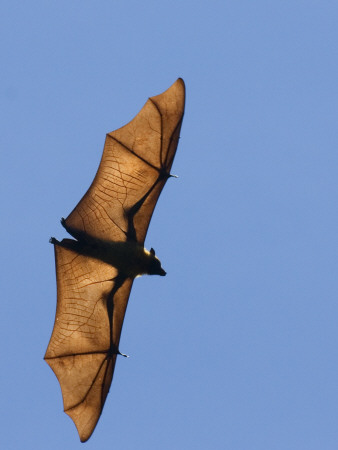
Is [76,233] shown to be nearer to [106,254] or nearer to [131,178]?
[106,254]

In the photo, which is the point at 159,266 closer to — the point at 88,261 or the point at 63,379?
the point at 88,261

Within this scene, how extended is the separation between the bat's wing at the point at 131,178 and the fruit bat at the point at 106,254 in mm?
15

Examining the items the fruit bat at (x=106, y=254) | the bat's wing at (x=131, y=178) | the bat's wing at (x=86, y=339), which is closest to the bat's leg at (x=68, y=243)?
the fruit bat at (x=106, y=254)

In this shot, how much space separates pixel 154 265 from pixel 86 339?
2.14 metres

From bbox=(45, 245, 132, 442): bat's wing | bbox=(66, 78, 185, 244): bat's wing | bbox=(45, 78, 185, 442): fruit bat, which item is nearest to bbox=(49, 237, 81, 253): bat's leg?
bbox=(45, 78, 185, 442): fruit bat

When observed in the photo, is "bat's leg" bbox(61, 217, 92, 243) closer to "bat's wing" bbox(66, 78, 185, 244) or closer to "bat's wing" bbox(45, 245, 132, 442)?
"bat's wing" bbox(66, 78, 185, 244)

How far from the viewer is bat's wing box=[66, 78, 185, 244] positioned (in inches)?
564

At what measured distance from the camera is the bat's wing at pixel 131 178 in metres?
14.3

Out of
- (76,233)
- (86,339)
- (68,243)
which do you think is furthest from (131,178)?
(86,339)

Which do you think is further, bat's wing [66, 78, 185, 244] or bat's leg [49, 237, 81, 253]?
bat's leg [49, 237, 81, 253]

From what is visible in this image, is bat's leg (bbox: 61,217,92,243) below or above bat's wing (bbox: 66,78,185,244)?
below

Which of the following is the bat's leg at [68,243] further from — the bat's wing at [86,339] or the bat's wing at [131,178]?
the bat's wing at [86,339]

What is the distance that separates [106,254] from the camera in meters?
14.9

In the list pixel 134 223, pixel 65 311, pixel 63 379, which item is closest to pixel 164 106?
pixel 134 223
